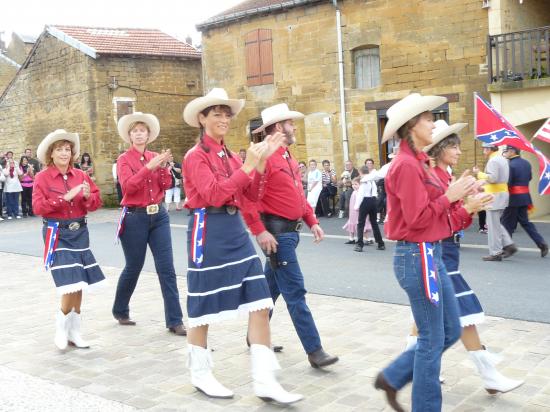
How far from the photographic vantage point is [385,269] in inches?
391

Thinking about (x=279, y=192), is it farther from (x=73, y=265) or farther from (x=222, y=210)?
(x=73, y=265)

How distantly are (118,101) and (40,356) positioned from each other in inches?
835

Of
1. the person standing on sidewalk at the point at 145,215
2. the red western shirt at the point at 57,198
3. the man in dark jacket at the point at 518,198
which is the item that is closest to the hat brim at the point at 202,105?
the person standing on sidewalk at the point at 145,215

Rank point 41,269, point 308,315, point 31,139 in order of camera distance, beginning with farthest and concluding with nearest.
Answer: point 31,139
point 41,269
point 308,315

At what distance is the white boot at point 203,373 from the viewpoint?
4.68m

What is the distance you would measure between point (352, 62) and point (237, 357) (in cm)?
1563

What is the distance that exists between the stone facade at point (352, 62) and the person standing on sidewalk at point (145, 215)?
12662 millimetres

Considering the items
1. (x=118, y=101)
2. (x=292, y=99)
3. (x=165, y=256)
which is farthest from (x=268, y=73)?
(x=165, y=256)

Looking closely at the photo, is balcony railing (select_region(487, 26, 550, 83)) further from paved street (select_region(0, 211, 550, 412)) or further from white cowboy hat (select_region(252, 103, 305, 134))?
white cowboy hat (select_region(252, 103, 305, 134))

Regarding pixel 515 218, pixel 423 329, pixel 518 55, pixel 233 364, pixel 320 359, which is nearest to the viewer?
pixel 423 329

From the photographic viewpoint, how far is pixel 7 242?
50.2 ft

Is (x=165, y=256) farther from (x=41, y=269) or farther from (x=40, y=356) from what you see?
(x=41, y=269)

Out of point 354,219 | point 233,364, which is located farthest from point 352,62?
point 233,364

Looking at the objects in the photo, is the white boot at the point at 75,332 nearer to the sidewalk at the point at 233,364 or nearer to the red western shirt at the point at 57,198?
the sidewalk at the point at 233,364
